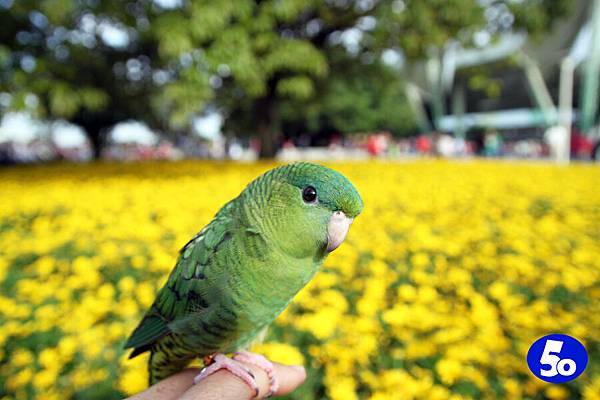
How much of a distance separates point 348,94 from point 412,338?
116 ft

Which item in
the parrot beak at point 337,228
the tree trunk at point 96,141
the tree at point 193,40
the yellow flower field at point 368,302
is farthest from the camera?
the tree trunk at point 96,141

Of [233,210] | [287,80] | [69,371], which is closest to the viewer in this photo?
[233,210]

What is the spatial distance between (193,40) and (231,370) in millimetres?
6912

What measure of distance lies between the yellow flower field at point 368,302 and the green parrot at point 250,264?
0.77m

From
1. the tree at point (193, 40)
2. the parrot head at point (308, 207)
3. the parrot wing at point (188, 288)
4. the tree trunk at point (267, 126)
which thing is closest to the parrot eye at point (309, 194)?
the parrot head at point (308, 207)

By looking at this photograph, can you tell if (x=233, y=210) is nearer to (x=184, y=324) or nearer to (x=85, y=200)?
(x=184, y=324)

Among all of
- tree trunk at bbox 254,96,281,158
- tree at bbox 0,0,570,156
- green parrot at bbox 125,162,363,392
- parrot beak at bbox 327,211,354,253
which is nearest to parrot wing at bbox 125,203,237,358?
green parrot at bbox 125,162,363,392

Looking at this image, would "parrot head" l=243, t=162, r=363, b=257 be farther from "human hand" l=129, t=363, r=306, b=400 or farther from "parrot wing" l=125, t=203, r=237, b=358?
"human hand" l=129, t=363, r=306, b=400

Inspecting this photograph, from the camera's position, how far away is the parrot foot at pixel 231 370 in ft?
3.73

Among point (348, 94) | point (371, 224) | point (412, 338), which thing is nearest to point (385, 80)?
point (371, 224)

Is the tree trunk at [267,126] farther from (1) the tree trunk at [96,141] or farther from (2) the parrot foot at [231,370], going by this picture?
(1) the tree trunk at [96,141]

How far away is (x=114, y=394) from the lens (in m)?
1.92

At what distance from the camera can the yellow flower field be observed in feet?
6.39

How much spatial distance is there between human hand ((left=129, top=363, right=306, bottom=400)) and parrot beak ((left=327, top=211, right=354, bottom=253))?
0.44 metres
